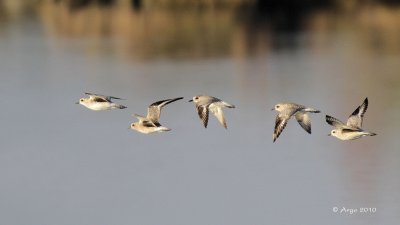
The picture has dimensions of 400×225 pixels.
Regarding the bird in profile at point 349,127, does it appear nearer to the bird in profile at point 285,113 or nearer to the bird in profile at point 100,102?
the bird in profile at point 285,113

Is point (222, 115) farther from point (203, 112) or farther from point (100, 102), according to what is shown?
point (100, 102)

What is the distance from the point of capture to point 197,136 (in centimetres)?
1395

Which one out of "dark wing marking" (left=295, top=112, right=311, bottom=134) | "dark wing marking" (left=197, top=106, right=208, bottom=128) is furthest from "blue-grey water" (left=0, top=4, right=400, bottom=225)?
"dark wing marking" (left=197, top=106, right=208, bottom=128)

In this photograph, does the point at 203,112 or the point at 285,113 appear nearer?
the point at 285,113

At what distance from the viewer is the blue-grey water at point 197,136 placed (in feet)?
36.0

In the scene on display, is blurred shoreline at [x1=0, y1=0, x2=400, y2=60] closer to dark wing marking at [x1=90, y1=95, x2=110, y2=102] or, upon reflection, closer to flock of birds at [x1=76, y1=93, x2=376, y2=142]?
dark wing marking at [x1=90, y1=95, x2=110, y2=102]

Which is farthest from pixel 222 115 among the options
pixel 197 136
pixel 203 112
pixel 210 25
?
pixel 210 25

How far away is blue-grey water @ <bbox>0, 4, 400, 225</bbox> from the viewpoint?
432 inches

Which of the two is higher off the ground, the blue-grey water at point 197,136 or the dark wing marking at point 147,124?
the dark wing marking at point 147,124

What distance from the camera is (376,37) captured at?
83.7 ft

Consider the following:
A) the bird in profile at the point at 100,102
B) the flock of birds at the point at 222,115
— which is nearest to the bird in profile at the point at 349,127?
the flock of birds at the point at 222,115

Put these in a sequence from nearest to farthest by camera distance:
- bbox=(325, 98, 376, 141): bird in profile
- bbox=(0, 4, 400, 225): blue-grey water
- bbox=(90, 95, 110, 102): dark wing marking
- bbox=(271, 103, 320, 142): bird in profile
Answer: bbox=(271, 103, 320, 142): bird in profile, bbox=(325, 98, 376, 141): bird in profile, bbox=(90, 95, 110, 102): dark wing marking, bbox=(0, 4, 400, 225): blue-grey water

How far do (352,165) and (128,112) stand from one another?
431cm

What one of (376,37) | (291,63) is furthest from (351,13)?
(291,63)
